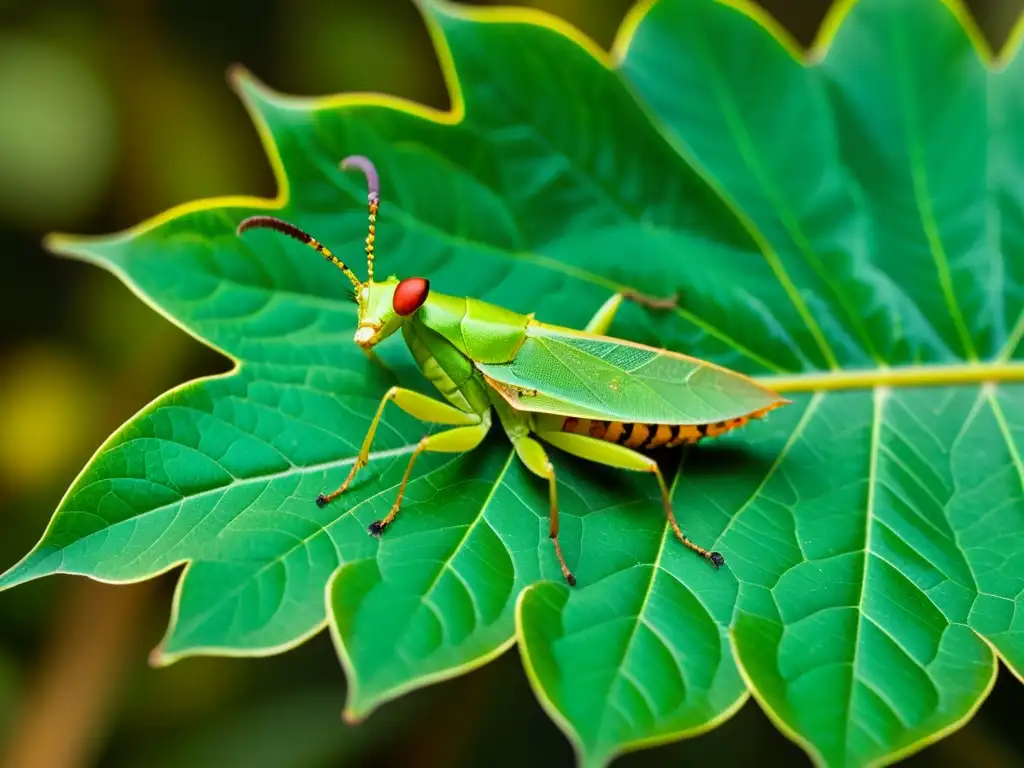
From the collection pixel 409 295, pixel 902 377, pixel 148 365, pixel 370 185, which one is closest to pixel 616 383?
→ pixel 409 295

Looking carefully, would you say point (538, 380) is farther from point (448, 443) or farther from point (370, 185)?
point (370, 185)

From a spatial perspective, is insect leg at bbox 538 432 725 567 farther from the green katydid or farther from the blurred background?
the blurred background

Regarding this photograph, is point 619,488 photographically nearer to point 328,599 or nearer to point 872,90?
point 328,599

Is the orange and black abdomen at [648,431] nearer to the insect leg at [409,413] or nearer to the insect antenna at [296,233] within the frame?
the insect leg at [409,413]

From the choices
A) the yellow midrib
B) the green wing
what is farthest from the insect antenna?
the yellow midrib

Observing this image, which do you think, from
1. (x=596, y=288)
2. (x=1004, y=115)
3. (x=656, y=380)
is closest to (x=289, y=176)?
(x=596, y=288)

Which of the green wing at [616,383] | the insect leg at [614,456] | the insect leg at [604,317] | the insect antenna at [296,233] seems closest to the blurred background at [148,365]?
the insect leg at [614,456]
